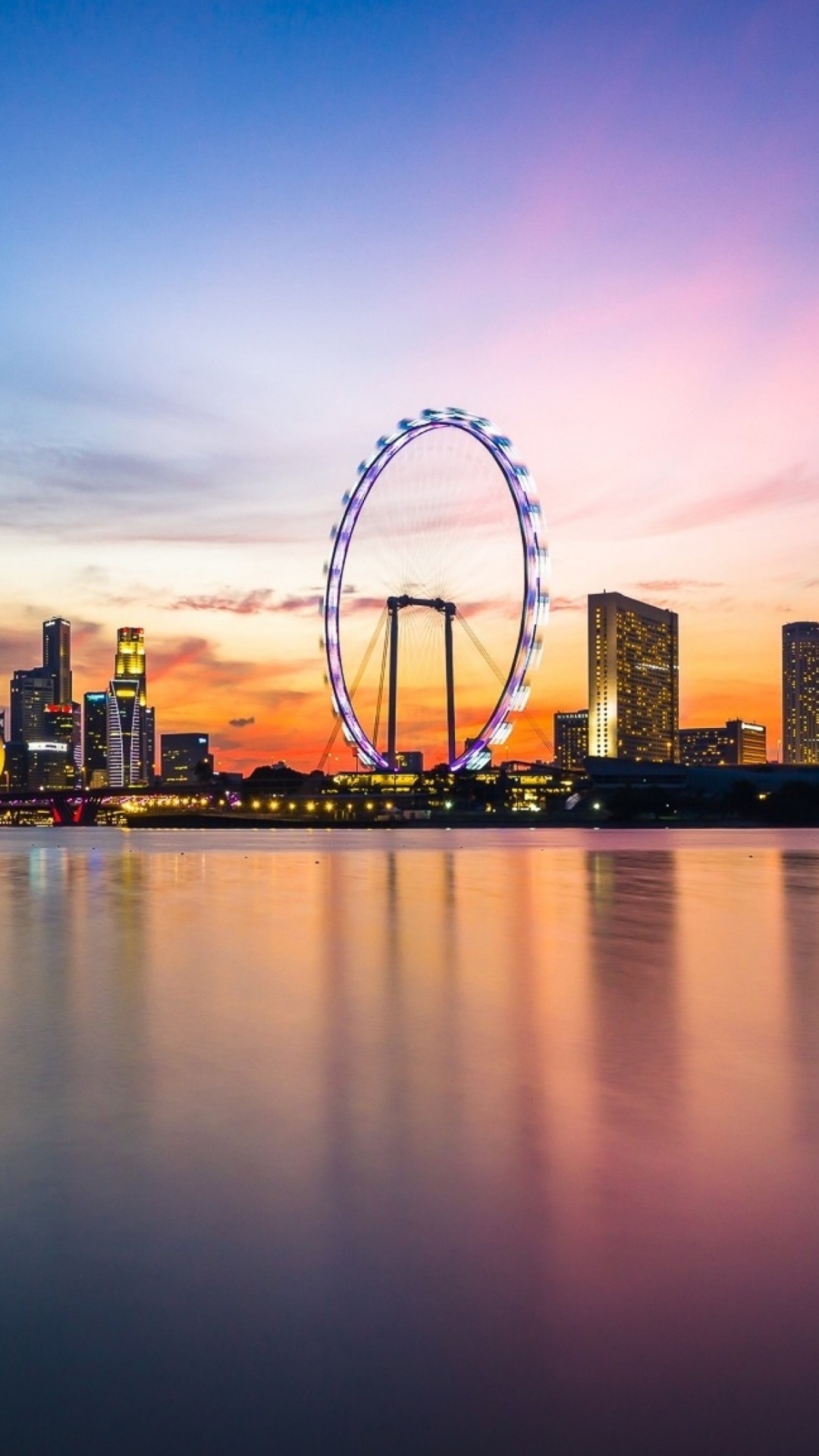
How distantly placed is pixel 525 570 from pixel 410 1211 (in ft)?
324

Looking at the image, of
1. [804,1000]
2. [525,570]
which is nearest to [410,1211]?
[804,1000]

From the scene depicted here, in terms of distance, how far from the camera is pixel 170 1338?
5227mm

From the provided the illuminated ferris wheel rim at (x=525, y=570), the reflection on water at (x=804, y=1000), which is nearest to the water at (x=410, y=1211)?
the reflection on water at (x=804, y=1000)

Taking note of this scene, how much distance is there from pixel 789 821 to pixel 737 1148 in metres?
178

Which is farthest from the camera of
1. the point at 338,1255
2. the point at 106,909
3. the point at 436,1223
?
the point at 106,909

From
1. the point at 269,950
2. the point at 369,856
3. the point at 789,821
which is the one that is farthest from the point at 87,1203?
the point at 789,821

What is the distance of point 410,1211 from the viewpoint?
272 inches

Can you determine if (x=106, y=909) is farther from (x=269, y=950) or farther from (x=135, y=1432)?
(x=135, y=1432)

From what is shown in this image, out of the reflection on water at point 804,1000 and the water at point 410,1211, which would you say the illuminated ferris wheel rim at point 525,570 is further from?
the water at point 410,1211

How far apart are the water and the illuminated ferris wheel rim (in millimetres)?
87399

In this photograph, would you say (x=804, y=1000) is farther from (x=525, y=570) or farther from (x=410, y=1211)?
(x=525, y=570)

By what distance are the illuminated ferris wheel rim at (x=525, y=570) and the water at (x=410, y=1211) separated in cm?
8740

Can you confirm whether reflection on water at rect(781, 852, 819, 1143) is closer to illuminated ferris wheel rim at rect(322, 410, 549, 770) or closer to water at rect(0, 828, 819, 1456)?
water at rect(0, 828, 819, 1456)

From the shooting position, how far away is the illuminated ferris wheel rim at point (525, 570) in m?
103
